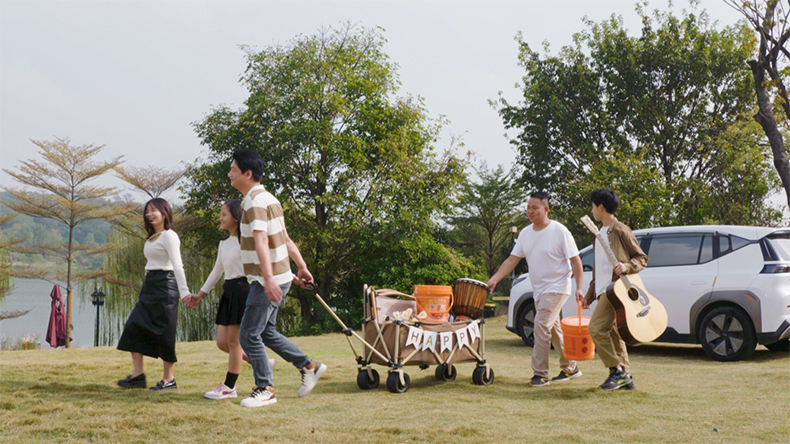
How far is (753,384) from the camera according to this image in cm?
705

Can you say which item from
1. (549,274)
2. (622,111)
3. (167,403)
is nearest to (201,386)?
(167,403)

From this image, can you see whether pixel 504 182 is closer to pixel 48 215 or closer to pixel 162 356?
pixel 48 215

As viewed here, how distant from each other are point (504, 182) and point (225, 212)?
3589 centimetres

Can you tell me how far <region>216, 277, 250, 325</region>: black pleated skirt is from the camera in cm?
594

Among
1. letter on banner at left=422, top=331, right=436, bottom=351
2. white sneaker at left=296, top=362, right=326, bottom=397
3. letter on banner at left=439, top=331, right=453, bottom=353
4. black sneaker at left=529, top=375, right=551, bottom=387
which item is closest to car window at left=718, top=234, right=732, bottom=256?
black sneaker at left=529, top=375, right=551, bottom=387

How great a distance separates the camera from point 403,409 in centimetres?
548

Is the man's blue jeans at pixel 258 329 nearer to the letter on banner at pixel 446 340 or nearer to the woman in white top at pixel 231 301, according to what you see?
the woman in white top at pixel 231 301

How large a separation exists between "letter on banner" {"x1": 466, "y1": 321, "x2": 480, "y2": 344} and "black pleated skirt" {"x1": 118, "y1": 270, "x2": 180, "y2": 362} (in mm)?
2763

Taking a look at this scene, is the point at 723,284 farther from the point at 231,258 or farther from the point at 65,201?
the point at 65,201

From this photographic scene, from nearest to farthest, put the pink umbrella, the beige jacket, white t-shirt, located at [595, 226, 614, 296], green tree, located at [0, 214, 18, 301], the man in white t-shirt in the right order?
the beige jacket → white t-shirt, located at [595, 226, 614, 296] → the man in white t-shirt → the pink umbrella → green tree, located at [0, 214, 18, 301]

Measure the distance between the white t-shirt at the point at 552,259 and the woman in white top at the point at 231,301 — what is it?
8.60 ft

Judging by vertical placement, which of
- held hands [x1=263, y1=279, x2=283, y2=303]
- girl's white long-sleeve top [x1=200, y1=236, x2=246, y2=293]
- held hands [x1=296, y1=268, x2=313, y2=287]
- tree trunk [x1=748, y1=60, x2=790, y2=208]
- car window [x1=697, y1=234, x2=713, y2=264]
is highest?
tree trunk [x1=748, y1=60, x2=790, y2=208]

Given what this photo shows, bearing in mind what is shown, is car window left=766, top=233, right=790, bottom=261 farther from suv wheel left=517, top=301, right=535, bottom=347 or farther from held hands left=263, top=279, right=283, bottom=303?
held hands left=263, top=279, right=283, bottom=303

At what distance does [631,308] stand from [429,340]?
184 centimetres
